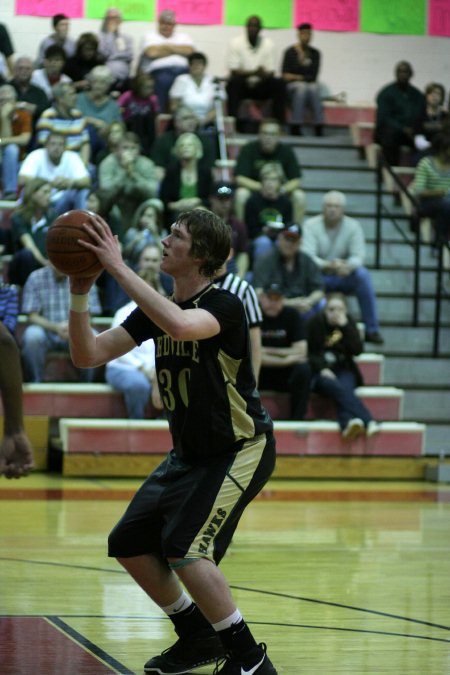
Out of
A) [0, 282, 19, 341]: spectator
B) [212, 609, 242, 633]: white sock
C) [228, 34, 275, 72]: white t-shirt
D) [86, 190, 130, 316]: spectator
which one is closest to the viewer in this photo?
[212, 609, 242, 633]: white sock

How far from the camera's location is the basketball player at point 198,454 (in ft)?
13.4

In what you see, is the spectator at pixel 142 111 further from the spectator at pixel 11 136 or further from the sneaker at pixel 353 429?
the sneaker at pixel 353 429

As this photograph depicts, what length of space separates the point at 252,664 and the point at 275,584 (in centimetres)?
185

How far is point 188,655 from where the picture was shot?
14.1 feet

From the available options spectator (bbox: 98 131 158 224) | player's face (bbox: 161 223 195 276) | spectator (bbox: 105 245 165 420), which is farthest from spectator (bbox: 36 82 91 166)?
player's face (bbox: 161 223 195 276)

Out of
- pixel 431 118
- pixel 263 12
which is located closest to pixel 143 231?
pixel 431 118

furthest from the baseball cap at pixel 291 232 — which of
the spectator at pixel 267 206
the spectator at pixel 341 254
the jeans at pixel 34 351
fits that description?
the jeans at pixel 34 351

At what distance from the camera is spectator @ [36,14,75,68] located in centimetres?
1370

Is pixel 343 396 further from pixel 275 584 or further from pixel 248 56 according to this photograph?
pixel 248 56

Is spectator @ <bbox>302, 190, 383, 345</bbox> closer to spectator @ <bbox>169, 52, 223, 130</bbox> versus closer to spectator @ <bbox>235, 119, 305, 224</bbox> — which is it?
spectator @ <bbox>235, 119, 305, 224</bbox>

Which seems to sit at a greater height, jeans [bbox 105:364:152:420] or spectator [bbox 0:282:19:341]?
spectator [bbox 0:282:19:341]

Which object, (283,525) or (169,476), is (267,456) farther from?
(283,525)

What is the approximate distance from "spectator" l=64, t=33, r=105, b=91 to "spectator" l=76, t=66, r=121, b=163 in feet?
2.19

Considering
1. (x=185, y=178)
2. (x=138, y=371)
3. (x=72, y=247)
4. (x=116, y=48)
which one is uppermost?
(x=116, y=48)
